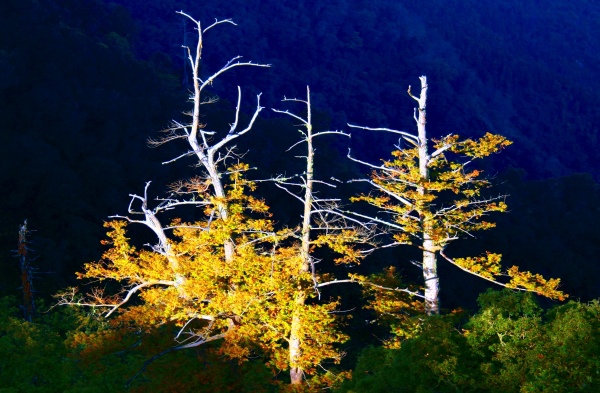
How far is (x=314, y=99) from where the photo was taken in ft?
305

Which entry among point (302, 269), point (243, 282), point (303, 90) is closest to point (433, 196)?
point (302, 269)

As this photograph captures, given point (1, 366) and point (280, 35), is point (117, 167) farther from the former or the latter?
point (280, 35)

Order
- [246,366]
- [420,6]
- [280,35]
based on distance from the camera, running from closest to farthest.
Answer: [246,366]
[280,35]
[420,6]

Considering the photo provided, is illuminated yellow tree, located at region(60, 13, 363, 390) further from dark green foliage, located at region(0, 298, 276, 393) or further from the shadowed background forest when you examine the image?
the shadowed background forest

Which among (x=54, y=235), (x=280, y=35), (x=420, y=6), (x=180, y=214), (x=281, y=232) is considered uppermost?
(x=420, y=6)

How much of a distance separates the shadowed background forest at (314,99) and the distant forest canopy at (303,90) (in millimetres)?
156

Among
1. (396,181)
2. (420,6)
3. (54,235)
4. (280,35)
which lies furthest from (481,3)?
(396,181)

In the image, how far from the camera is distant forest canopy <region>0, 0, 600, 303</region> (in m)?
38.7

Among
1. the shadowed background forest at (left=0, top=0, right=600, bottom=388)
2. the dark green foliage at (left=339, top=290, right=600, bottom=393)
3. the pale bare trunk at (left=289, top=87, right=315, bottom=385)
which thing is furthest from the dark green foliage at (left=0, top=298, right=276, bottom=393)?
the shadowed background forest at (left=0, top=0, right=600, bottom=388)

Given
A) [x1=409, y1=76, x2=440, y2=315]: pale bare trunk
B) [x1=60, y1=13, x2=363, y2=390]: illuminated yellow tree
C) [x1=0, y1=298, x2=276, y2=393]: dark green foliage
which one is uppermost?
[x1=409, y1=76, x2=440, y2=315]: pale bare trunk

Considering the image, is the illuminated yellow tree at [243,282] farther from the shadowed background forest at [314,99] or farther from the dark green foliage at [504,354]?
the shadowed background forest at [314,99]

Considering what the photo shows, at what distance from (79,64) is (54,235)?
48.8 ft

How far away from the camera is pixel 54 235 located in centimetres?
3591

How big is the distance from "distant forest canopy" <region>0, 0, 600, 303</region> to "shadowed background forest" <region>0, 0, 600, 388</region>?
156mm
